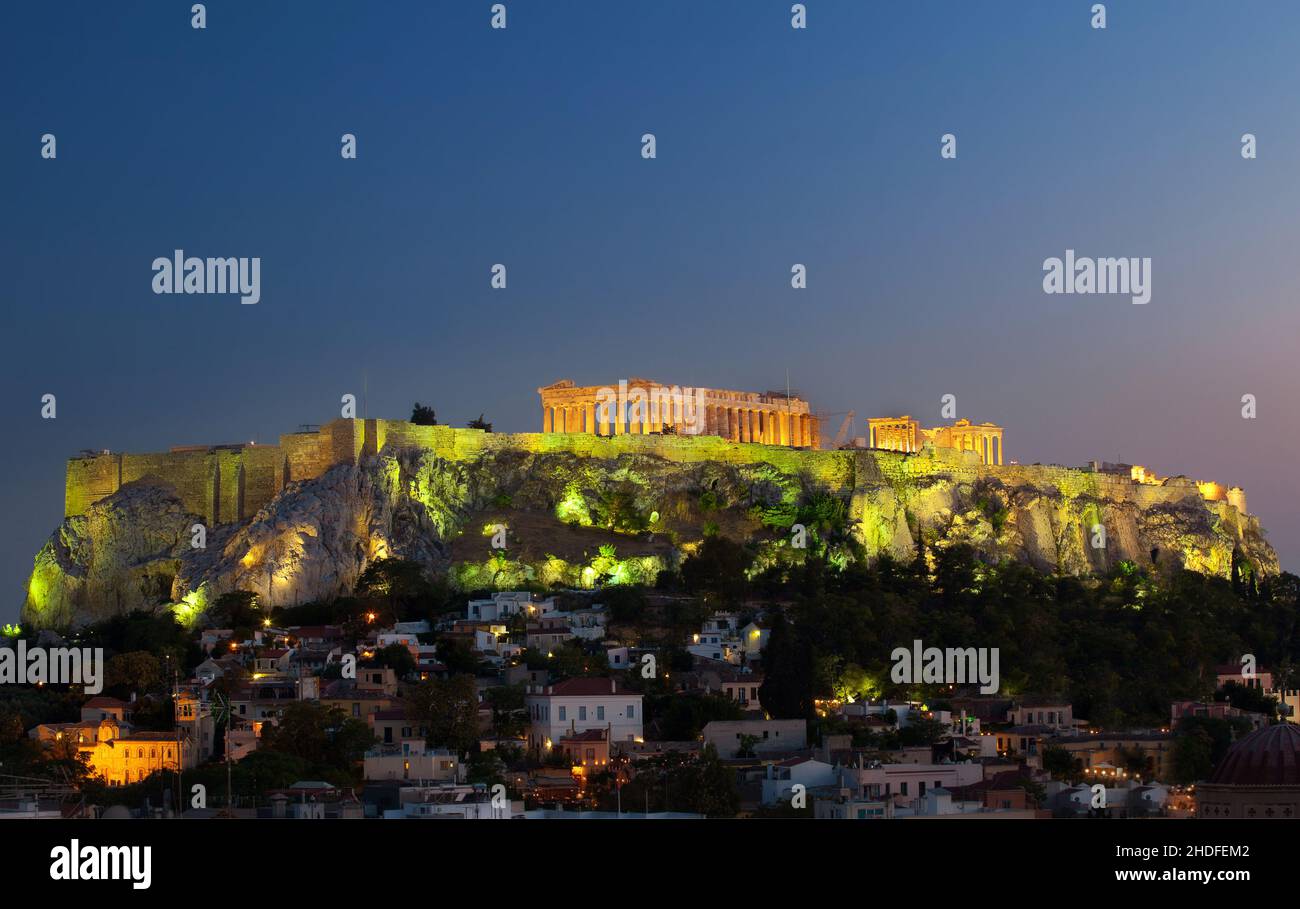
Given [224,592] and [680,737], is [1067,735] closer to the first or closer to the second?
[680,737]

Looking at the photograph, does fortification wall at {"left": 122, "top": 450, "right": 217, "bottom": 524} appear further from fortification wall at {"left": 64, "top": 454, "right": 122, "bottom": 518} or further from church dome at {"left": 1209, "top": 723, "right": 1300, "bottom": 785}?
church dome at {"left": 1209, "top": 723, "right": 1300, "bottom": 785}

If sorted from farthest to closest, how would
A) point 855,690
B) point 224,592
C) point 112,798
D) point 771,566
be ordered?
1. point 771,566
2. point 224,592
3. point 855,690
4. point 112,798

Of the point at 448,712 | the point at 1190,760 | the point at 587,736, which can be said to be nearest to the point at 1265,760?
the point at 1190,760

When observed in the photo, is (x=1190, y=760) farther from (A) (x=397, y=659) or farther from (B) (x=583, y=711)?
(A) (x=397, y=659)

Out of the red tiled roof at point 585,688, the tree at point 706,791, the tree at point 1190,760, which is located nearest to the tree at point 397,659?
the red tiled roof at point 585,688

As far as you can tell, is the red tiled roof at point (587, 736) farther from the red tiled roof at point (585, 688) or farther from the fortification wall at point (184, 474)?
the fortification wall at point (184, 474)

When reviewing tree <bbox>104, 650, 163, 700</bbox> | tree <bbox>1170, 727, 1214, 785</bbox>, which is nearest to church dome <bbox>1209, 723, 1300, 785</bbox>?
tree <bbox>1170, 727, 1214, 785</bbox>
